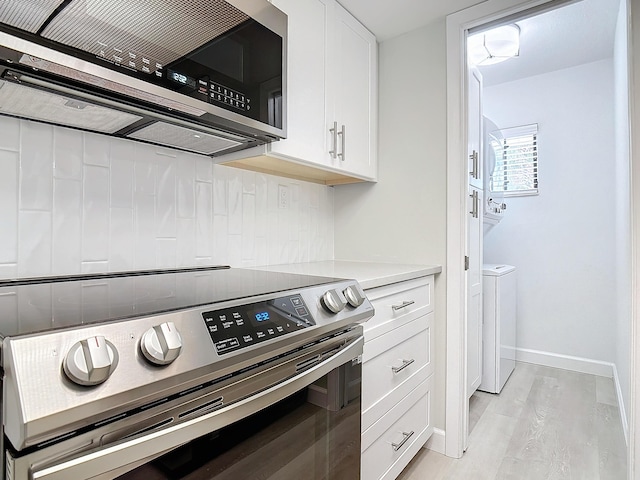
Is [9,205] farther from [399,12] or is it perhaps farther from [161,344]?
[399,12]

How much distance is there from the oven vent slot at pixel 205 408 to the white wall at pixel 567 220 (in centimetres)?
327

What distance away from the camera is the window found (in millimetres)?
3322

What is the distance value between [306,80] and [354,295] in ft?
3.13

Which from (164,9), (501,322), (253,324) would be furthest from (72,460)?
(501,322)

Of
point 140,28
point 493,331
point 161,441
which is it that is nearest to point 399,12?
point 140,28

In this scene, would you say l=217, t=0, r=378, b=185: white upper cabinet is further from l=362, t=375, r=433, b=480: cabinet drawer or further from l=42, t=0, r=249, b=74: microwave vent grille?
l=362, t=375, r=433, b=480: cabinet drawer

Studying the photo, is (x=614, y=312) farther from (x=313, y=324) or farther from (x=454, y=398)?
(x=313, y=324)

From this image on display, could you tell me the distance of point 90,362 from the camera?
1.60 ft

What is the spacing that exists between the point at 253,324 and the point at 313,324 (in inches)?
7.4

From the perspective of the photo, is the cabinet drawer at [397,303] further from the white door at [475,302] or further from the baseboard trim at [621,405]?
the baseboard trim at [621,405]

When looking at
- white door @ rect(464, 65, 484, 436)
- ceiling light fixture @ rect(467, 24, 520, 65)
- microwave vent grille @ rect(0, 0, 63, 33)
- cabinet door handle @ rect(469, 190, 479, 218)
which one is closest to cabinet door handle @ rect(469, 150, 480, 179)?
white door @ rect(464, 65, 484, 436)

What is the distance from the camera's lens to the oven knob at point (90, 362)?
480mm

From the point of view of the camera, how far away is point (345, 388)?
1084mm

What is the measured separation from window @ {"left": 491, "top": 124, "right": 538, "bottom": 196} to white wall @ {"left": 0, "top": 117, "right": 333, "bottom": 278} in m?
2.53
